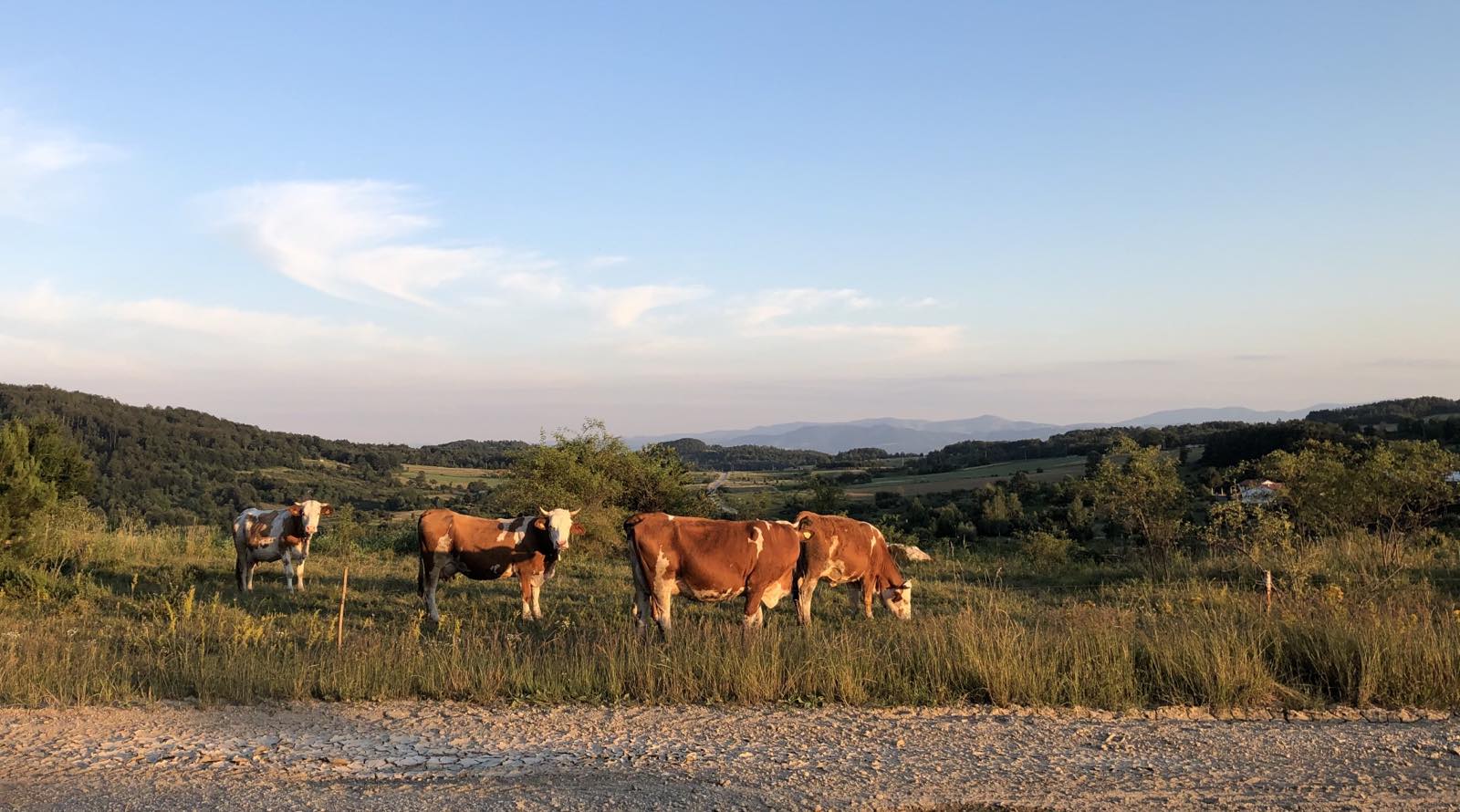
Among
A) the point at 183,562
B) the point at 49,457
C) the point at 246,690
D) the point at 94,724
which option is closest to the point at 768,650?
the point at 246,690

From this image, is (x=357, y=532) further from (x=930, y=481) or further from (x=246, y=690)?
(x=930, y=481)

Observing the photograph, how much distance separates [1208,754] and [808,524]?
6.66 meters

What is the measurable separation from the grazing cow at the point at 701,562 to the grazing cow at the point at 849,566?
30.5 inches

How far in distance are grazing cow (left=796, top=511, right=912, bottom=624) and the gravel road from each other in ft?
15.6

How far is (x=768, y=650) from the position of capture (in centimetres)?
871

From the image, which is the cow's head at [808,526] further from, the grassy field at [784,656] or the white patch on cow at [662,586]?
the white patch on cow at [662,586]

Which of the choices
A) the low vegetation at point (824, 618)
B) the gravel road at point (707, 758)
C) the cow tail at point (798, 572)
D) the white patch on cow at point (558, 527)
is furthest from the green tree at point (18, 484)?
the cow tail at point (798, 572)

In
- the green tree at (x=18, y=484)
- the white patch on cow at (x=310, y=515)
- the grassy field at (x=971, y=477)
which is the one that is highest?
the green tree at (x=18, y=484)

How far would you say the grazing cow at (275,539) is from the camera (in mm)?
15719

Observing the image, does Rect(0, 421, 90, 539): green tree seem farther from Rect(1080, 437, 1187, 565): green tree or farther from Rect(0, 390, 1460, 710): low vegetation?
Rect(1080, 437, 1187, 565): green tree

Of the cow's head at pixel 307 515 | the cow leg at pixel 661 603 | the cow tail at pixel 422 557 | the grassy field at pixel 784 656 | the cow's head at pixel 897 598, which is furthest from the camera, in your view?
the cow's head at pixel 307 515

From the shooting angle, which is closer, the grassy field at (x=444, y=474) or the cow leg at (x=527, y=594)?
the cow leg at (x=527, y=594)

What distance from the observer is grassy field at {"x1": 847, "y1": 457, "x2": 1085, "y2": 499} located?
54594 millimetres

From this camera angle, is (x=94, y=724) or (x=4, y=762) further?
(x=94, y=724)
